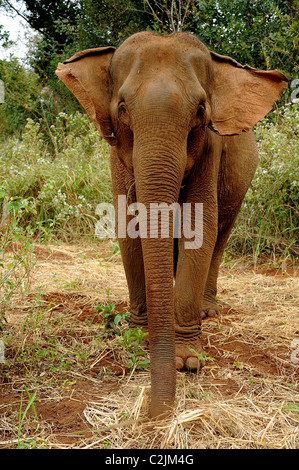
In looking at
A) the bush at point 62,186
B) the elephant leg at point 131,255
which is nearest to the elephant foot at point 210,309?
the elephant leg at point 131,255

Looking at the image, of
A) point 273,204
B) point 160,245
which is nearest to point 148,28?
point 273,204

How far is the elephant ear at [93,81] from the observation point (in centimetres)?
359

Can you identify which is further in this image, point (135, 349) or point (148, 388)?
point (135, 349)

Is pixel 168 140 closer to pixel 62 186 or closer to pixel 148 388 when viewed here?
pixel 148 388

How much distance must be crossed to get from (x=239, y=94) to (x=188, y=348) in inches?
70.4

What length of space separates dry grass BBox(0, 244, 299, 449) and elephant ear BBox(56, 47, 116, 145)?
5.08 ft

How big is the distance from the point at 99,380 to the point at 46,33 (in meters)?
15.4

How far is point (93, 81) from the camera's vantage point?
3629 millimetres

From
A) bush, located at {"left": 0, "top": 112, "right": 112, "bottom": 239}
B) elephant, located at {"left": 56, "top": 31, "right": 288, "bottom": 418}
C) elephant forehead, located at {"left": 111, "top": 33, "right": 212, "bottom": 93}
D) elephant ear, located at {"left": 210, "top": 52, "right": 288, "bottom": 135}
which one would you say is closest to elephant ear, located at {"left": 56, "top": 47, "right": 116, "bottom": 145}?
elephant, located at {"left": 56, "top": 31, "right": 288, "bottom": 418}

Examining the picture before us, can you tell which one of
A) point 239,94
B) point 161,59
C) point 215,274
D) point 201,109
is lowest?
point 215,274

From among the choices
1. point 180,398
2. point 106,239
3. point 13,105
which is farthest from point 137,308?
point 13,105

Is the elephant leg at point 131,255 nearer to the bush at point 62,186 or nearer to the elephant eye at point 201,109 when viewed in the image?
the elephant eye at point 201,109

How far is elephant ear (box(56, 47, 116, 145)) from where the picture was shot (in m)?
3.59
